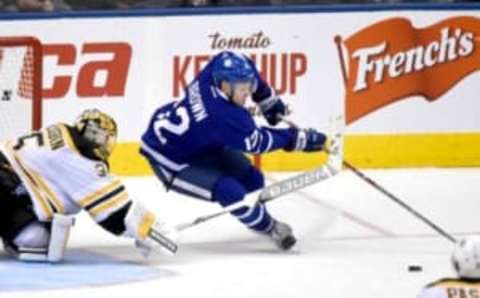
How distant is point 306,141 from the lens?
31.3 feet

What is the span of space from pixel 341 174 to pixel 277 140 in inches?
77.7

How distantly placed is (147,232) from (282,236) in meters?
0.78

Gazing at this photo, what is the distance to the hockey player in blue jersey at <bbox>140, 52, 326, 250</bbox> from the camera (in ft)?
31.1

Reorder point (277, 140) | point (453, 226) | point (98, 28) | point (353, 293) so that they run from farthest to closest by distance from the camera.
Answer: point (98, 28), point (453, 226), point (277, 140), point (353, 293)

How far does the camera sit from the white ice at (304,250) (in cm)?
866

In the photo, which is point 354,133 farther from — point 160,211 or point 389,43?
point 160,211

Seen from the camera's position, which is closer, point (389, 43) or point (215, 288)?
point (215, 288)

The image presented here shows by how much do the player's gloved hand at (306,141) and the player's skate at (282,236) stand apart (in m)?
0.35

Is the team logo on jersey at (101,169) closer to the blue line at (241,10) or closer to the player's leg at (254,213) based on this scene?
the player's leg at (254,213)

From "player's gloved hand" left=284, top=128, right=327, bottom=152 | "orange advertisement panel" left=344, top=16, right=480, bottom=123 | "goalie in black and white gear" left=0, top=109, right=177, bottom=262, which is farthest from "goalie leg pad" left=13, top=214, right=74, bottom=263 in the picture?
"orange advertisement panel" left=344, top=16, right=480, bottom=123

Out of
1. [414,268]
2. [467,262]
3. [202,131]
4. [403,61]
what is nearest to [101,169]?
[202,131]

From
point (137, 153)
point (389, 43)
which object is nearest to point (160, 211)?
point (137, 153)

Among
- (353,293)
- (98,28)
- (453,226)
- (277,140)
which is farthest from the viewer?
(98,28)

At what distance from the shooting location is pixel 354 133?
453 inches
